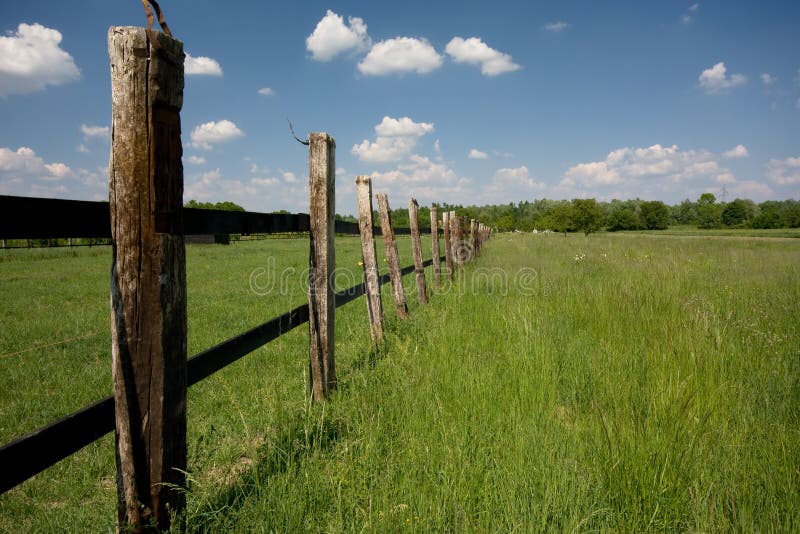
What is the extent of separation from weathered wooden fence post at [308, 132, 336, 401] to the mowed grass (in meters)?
0.24

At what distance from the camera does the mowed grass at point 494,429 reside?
184cm

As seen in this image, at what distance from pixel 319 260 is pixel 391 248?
2.55m

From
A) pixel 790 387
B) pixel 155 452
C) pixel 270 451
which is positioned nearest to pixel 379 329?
pixel 270 451

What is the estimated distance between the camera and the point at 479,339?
4344 millimetres

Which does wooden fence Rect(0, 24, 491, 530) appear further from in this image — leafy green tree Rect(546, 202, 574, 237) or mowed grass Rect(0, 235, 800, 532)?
leafy green tree Rect(546, 202, 574, 237)

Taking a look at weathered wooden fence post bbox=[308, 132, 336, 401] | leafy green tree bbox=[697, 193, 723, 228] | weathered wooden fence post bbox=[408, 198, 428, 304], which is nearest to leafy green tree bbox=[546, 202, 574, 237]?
leafy green tree bbox=[697, 193, 723, 228]

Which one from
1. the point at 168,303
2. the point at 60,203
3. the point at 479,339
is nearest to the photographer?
the point at 60,203

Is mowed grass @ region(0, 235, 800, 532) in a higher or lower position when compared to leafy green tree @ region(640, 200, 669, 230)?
lower

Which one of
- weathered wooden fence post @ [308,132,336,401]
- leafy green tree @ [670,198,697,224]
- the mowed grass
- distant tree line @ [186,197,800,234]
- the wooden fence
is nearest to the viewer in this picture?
the wooden fence

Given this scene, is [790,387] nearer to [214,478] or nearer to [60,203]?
[214,478]

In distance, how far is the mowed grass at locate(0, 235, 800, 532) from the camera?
6.04ft

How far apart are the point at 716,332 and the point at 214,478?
170 inches

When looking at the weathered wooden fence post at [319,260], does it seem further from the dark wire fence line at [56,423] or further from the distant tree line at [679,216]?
the distant tree line at [679,216]

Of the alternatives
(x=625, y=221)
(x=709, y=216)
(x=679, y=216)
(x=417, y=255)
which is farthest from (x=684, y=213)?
(x=417, y=255)
